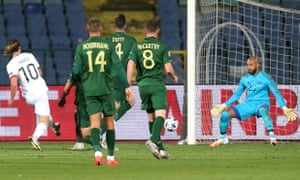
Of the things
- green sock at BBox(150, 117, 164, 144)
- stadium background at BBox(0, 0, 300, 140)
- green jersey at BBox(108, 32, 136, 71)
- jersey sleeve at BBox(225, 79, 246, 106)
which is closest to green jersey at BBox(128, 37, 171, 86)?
green sock at BBox(150, 117, 164, 144)

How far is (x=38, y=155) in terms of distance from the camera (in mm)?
15914

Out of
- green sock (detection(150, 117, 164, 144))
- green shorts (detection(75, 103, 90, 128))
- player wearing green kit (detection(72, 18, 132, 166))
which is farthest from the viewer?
green shorts (detection(75, 103, 90, 128))

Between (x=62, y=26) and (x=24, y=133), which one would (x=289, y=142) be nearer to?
(x=24, y=133)

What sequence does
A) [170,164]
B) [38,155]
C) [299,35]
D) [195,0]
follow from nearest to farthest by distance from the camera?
[170,164] < [38,155] < [195,0] < [299,35]

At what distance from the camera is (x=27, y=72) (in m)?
18.0

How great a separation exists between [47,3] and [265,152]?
14.2m

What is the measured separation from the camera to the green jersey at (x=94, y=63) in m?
12.9

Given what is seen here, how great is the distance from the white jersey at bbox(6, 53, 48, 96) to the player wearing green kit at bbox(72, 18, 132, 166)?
4.87m

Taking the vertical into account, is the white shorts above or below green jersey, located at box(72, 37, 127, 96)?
below

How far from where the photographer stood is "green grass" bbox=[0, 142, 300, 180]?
36.6 feet

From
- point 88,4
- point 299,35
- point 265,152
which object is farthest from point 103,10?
point 265,152

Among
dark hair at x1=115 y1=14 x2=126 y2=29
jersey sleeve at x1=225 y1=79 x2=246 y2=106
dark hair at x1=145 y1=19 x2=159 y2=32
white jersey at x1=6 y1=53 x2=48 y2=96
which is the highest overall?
dark hair at x1=115 y1=14 x2=126 y2=29

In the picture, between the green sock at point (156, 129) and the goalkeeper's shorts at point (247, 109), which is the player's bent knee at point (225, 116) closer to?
the goalkeeper's shorts at point (247, 109)

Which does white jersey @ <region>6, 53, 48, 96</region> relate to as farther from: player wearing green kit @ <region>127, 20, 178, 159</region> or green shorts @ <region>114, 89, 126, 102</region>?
player wearing green kit @ <region>127, 20, 178, 159</region>
